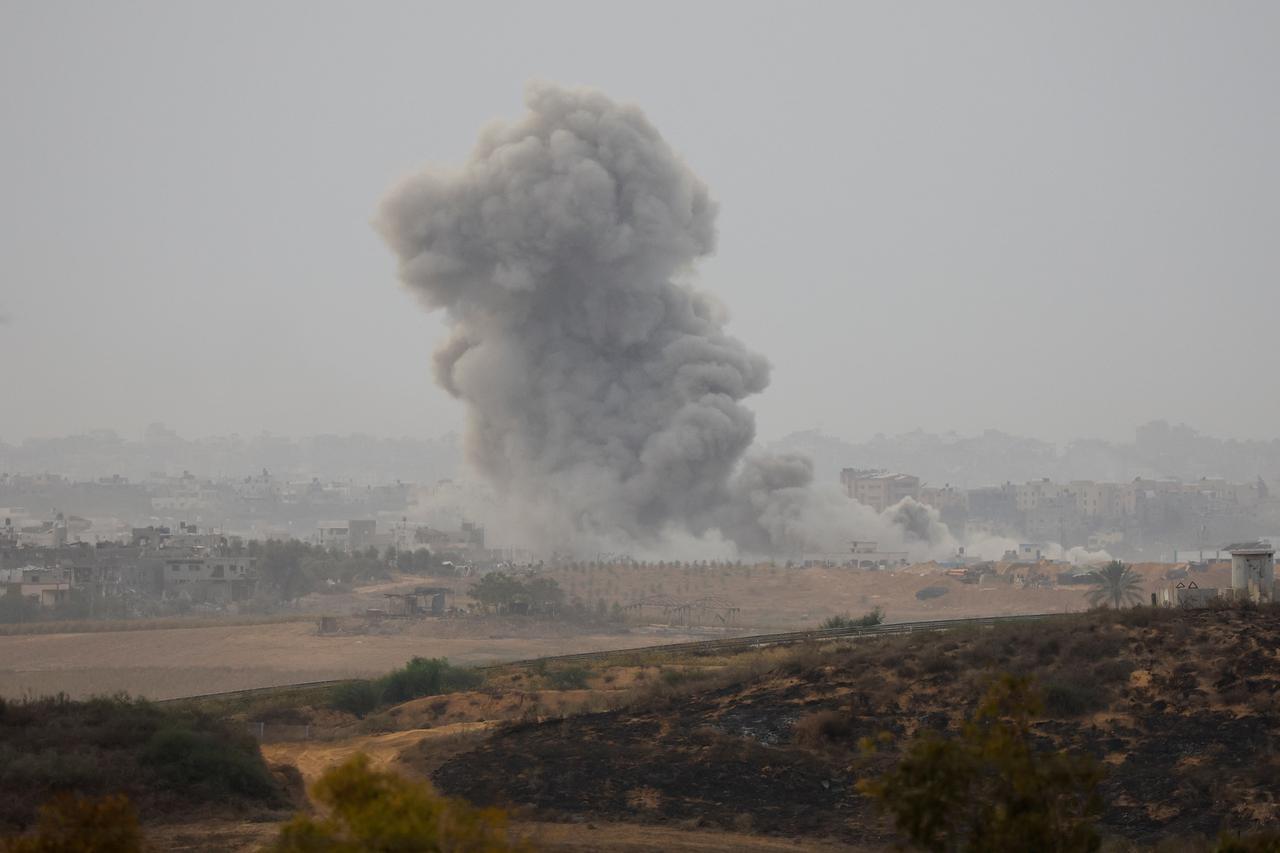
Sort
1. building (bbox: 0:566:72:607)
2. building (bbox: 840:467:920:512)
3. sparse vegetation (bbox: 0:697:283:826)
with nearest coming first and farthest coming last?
sparse vegetation (bbox: 0:697:283:826), building (bbox: 0:566:72:607), building (bbox: 840:467:920:512)

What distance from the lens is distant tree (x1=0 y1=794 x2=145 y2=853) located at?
8258 millimetres

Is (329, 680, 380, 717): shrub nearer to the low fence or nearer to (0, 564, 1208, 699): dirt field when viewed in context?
the low fence

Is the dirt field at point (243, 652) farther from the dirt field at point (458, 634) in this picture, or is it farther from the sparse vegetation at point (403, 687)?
the sparse vegetation at point (403, 687)

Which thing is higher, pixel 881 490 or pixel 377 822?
pixel 881 490

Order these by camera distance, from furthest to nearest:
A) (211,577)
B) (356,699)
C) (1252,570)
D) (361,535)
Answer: (361,535)
(211,577)
(1252,570)
(356,699)

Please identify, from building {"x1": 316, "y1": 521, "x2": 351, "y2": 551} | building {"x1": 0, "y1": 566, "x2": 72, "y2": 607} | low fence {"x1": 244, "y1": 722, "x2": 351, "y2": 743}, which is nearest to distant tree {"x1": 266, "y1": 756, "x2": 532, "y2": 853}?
low fence {"x1": 244, "y1": 722, "x2": 351, "y2": 743}

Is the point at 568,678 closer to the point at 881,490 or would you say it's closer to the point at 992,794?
the point at 992,794

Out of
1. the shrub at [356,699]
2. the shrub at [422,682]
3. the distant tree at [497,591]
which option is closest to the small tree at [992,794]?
the shrub at [356,699]

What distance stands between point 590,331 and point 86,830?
54485 millimetres

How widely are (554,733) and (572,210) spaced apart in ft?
138

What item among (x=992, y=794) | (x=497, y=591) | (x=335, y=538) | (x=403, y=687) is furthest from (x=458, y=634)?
(x=335, y=538)

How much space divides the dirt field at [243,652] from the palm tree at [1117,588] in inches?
541

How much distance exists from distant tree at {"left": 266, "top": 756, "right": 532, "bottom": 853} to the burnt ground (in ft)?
26.9

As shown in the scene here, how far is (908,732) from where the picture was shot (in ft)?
62.1
